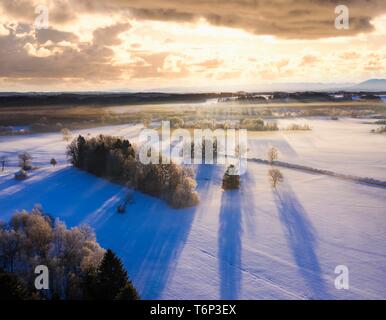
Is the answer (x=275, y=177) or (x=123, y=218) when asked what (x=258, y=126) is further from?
(x=123, y=218)

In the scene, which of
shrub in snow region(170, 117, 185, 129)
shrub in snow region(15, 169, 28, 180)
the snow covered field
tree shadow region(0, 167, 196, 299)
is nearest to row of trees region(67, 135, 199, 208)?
tree shadow region(0, 167, 196, 299)

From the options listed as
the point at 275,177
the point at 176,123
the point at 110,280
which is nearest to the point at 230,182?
the point at 275,177

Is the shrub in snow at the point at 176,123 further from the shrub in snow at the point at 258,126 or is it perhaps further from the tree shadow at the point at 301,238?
the tree shadow at the point at 301,238

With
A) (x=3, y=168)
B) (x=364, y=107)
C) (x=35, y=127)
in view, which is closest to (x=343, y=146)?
(x=3, y=168)

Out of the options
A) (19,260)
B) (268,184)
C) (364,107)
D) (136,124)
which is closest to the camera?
(19,260)

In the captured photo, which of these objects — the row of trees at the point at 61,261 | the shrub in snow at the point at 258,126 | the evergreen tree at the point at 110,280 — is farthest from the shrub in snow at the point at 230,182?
the shrub in snow at the point at 258,126
